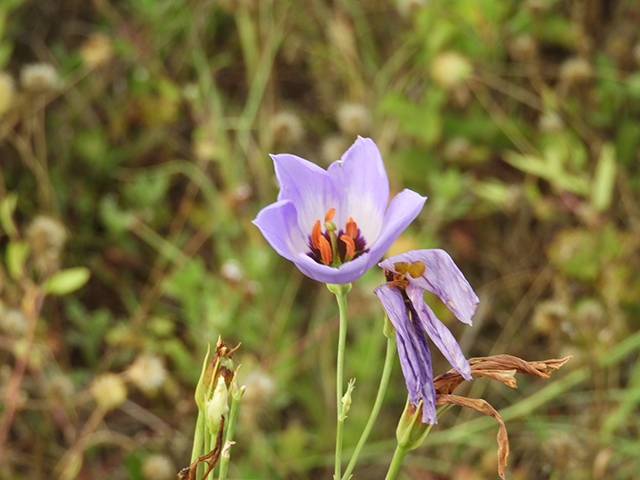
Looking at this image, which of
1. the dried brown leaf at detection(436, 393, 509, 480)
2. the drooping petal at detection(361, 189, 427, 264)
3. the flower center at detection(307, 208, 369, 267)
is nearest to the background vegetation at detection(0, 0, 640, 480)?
the flower center at detection(307, 208, 369, 267)

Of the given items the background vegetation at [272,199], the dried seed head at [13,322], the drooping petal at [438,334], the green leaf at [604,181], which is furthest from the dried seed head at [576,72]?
→ the dried seed head at [13,322]

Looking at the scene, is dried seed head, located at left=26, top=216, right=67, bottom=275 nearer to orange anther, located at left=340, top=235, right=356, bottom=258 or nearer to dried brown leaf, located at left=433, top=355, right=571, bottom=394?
orange anther, located at left=340, top=235, right=356, bottom=258

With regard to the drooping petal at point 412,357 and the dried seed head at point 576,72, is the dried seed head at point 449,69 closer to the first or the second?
the dried seed head at point 576,72

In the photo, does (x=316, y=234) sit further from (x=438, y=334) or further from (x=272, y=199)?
(x=272, y=199)

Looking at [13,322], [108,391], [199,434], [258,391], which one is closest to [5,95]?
[13,322]

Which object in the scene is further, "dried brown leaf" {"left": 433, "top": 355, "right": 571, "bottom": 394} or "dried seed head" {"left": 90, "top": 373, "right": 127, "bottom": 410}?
"dried seed head" {"left": 90, "top": 373, "right": 127, "bottom": 410}

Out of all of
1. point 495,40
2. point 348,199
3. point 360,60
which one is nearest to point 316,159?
point 360,60
